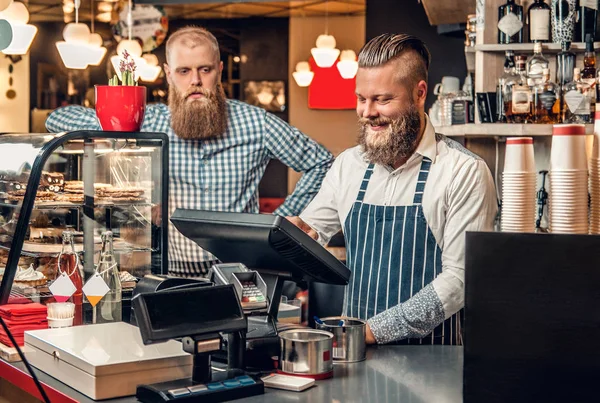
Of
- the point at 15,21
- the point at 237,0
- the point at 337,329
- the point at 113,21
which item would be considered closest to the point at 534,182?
the point at 337,329

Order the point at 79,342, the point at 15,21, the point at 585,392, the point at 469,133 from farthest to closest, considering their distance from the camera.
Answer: the point at 15,21, the point at 469,133, the point at 79,342, the point at 585,392

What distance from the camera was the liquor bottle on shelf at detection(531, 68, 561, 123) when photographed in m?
3.51

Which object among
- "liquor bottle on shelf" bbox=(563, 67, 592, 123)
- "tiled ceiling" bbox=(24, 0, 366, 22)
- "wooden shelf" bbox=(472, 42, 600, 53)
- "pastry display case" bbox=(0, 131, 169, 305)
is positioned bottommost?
"pastry display case" bbox=(0, 131, 169, 305)

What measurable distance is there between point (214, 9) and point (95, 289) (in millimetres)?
10566

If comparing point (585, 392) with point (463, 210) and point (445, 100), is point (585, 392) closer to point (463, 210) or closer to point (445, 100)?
point (463, 210)

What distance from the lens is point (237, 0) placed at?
618 centimetres

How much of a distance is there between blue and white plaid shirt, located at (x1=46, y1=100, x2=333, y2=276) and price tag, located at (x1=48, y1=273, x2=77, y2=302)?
1064mm

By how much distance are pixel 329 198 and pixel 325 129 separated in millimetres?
9541

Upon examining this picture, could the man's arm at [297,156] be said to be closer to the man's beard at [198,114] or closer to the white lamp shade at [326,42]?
the man's beard at [198,114]

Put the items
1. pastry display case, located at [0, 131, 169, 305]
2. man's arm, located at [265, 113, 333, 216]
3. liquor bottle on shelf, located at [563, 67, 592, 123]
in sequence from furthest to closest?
man's arm, located at [265, 113, 333, 216]
liquor bottle on shelf, located at [563, 67, 592, 123]
pastry display case, located at [0, 131, 169, 305]

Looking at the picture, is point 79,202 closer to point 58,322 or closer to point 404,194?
point 58,322

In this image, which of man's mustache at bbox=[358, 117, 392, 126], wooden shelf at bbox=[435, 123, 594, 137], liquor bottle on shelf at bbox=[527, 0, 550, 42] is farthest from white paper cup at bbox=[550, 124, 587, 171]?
liquor bottle on shelf at bbox=[527, 0, 550, 42]

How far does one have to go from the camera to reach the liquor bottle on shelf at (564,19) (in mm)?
3625

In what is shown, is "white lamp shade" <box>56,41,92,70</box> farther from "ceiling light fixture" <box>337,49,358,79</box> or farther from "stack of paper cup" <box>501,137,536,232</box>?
"stack of paper cup" <box>501,137,536,232</box>
